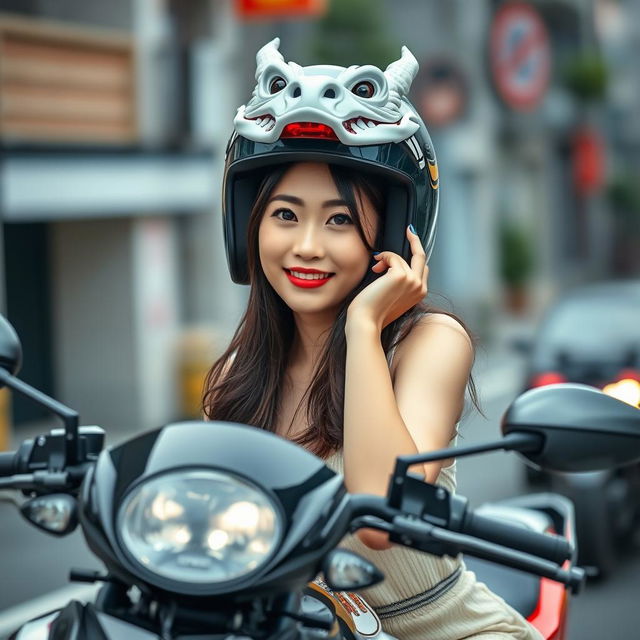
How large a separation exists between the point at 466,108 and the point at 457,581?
1994 centimetres

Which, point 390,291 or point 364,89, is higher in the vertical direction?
point 364,89

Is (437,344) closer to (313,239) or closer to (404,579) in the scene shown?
(313,239)

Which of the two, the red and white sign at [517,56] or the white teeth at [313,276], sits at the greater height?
the red and white sign at [517,56]

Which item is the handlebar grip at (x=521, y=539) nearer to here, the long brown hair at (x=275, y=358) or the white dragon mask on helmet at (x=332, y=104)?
the long brown hair at (x=275, y=358)

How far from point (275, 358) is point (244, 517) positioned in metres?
1.17

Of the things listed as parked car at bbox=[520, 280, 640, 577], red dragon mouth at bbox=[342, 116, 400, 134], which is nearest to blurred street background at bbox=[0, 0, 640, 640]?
parked car at bbox=[520, 280, 640, 577]

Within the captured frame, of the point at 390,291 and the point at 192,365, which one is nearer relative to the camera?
the point at 390,291

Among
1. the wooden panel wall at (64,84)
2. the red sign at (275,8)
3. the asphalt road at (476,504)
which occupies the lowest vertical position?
the asphalt road at (476,504)

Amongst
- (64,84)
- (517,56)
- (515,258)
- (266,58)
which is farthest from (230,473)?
(515,258)

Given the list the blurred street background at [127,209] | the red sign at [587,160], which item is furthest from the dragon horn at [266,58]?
the red sign at [587,160]

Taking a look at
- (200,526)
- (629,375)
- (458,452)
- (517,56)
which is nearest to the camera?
(200,526)

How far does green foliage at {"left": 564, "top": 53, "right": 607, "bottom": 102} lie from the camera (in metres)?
30.8

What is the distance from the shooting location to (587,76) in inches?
1214

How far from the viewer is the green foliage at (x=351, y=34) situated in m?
19.0
